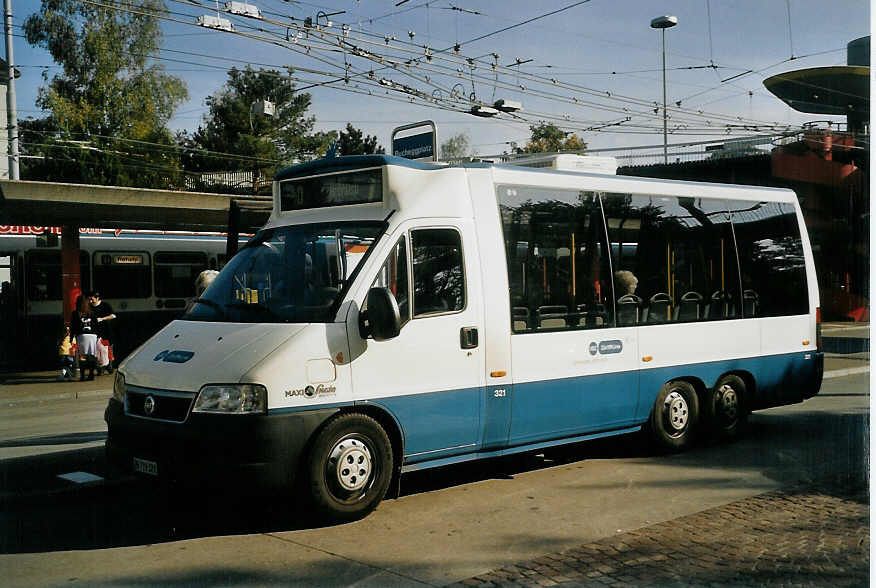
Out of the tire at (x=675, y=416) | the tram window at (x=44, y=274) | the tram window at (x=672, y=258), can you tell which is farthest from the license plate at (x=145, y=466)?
the tram window at (x=44, y=274)

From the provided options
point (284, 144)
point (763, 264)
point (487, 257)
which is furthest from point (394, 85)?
point (284, 144)

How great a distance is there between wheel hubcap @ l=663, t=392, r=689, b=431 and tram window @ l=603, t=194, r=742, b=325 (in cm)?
79

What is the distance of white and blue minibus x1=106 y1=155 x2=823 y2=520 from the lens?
6.10m

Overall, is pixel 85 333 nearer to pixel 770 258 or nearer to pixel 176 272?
pixel 176 272

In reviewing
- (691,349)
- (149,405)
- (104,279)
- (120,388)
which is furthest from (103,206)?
(691,349)

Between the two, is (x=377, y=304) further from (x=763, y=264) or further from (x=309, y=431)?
(x=763, y=264)

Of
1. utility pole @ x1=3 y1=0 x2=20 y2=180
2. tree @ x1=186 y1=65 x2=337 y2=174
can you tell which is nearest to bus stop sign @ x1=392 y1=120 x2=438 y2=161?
utility pole @ x1=3 y1=0 x2=20 y2=180

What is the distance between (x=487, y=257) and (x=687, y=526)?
8.50 ft

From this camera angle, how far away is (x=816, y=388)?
10297 mm

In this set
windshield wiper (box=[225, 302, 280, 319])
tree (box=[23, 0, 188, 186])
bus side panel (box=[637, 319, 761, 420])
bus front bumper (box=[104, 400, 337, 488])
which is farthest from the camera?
tree (box=[23, 0, 188, 186])

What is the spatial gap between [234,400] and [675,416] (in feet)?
15.9

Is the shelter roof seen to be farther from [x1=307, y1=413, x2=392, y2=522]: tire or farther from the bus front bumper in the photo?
the bus front bumper

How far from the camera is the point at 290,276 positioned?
22.2 ft

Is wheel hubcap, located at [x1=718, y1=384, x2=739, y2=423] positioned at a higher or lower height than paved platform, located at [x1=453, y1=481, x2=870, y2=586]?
higher
